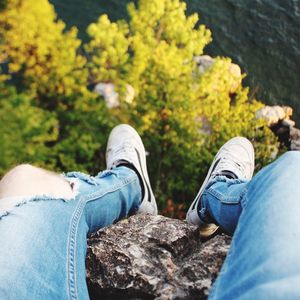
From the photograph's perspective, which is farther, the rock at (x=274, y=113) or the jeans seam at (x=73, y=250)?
the rock at (x=274, y=113)

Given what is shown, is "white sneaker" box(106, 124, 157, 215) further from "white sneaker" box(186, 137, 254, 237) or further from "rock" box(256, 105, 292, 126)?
"rock" box(256, 105, 292, 126)

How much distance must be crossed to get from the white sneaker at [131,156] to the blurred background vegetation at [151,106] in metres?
1.43

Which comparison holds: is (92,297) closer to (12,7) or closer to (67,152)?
(67,152)

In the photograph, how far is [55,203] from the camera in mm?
1381

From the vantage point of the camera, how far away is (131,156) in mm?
2398

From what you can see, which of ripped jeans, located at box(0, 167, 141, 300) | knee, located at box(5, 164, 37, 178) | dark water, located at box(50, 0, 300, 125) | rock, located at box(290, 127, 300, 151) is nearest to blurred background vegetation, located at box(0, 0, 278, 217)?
rock, located at box(290, 127, 300, 151)

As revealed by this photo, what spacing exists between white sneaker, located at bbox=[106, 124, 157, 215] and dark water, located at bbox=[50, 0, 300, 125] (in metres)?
3.53

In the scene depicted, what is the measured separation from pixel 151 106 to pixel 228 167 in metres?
2.21

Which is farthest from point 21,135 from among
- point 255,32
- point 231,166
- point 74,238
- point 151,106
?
point 255,32

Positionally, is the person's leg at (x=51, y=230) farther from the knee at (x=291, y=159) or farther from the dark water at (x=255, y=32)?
the dark water at (x=255, y=32)

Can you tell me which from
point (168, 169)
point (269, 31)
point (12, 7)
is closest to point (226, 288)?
point (168, 169)

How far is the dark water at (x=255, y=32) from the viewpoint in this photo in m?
6.00

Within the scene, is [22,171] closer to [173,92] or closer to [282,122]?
[173,92]

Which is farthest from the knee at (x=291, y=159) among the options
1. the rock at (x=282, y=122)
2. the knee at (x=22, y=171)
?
the rock at (x=282, y=122)
